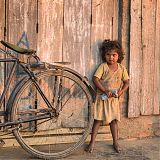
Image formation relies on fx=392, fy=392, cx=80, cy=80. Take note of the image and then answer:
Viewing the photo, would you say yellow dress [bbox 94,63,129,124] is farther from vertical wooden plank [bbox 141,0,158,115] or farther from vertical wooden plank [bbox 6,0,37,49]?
vertical wooden plank [bbox 6,0,37,49]

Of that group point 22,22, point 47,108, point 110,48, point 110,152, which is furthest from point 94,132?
point 22,22

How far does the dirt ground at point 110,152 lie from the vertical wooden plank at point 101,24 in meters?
1.02

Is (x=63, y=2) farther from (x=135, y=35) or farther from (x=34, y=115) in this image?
(x=34, y=115)

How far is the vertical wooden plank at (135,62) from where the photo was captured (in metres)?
5.26

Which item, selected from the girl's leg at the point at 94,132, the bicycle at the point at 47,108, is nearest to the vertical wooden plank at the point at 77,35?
the bicycle at the point at 47,108

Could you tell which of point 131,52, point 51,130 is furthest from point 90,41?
point 51,130

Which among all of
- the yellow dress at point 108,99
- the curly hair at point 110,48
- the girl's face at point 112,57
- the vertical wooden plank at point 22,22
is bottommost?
the yellow dress at point 108,99

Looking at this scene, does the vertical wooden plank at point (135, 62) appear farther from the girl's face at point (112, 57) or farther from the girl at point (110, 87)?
the girl's face at point (112, 57)

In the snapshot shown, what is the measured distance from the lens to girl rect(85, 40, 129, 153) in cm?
499

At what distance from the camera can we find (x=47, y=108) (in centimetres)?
456

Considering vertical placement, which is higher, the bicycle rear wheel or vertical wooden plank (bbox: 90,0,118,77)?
vertical wooden plank (bbox: 90,0,118,77)

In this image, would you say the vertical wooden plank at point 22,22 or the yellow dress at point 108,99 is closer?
the vertical wooden plank at point 22,22

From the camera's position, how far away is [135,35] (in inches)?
208

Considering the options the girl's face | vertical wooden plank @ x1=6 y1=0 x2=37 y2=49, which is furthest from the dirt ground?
vertical wooden plank @ x1=6 y1=0 x2=37 y2=49
